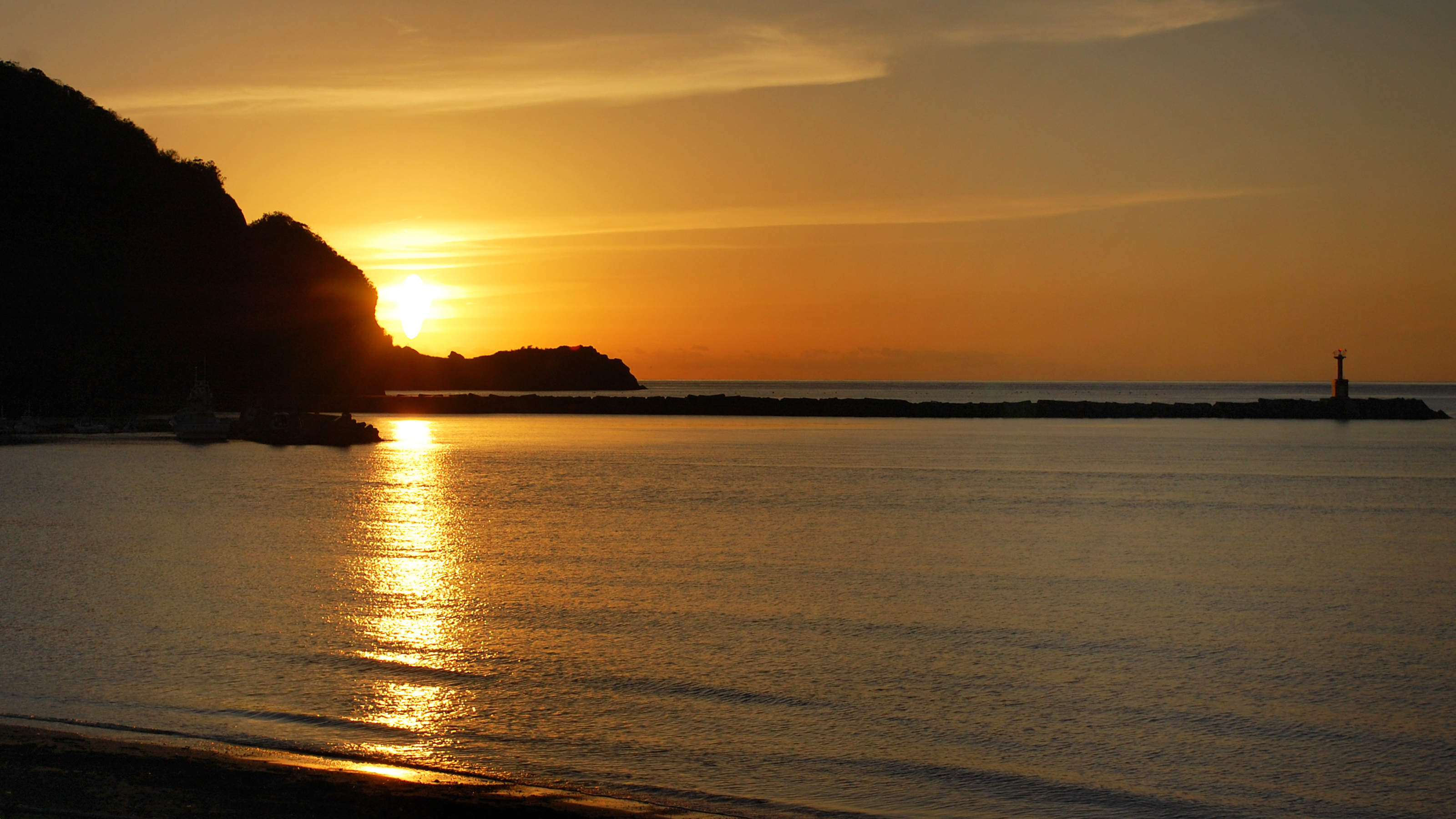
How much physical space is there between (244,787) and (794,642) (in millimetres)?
6658

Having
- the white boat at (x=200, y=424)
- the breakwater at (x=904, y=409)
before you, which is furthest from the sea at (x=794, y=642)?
the breakwater at (x=904, y=409)

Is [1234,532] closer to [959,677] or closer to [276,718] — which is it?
[959,677]

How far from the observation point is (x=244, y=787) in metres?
6.98

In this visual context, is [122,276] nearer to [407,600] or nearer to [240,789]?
[407,600]

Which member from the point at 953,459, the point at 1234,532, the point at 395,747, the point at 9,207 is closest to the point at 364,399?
the point at 9,207

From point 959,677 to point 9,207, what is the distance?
115m

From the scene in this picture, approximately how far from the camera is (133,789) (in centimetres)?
682

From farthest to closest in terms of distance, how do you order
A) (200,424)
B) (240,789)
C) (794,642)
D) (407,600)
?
1. (200,424)
2. (407,600)
3. (794,642)
4. (240,789)

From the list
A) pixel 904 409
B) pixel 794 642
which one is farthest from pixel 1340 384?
pixel 794 642

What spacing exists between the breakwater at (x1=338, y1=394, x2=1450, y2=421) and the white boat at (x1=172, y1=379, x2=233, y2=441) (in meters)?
45.8

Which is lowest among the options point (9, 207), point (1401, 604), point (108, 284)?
point (1401, 604)

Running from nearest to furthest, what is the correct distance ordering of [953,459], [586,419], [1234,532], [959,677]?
[959,677] < [1234,532] < [953,459] < [586,419]

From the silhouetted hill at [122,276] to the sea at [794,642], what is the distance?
78.8 metres

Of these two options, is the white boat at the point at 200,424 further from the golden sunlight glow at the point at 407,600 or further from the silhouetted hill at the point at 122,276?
the golden sunlight glow at the point at 407,600
